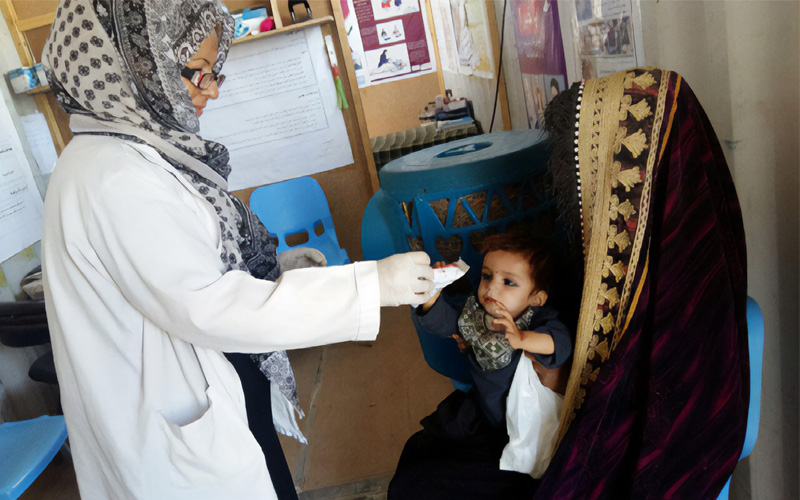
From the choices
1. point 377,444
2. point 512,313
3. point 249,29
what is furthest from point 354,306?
point 249,29

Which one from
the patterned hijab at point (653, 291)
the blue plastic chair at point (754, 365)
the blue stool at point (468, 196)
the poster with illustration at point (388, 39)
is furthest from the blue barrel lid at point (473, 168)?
the poster with illustration at point (388, 39)

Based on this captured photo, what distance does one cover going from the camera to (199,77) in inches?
46.0

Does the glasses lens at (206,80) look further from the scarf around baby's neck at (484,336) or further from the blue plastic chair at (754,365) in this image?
the blue plastic chair at (754,365)

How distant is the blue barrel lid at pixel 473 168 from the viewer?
136cm

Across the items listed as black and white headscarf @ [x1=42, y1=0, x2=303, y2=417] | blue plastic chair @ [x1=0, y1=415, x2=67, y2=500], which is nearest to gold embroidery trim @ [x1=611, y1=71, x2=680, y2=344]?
black and white headscarf @ [x1=42, y1=0, x2=303, y2=417]

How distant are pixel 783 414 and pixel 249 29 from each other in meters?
2.61

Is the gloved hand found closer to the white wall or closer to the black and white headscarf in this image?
the black and white headscarf

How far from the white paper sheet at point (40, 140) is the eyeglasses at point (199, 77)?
82.3 inches

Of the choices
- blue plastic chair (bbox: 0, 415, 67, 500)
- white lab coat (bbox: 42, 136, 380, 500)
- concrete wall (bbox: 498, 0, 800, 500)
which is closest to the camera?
white lab coat (bbox: 42, 136, 380, 500)

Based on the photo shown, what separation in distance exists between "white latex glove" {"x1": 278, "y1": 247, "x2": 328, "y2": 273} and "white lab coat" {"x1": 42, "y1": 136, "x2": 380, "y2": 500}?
1.35 ft

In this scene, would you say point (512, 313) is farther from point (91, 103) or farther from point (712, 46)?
point (91, 103)

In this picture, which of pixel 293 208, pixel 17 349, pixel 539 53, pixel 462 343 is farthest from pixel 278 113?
pixel 462 343

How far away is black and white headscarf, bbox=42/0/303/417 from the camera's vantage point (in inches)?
41.2

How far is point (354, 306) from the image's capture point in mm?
975
